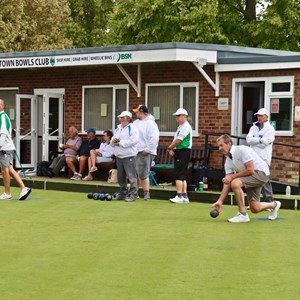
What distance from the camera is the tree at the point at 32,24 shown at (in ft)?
117

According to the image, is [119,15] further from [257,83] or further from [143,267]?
[143,267]

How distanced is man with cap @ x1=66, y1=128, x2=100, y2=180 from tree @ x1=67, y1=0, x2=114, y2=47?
24538mm

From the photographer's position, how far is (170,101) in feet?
61.1

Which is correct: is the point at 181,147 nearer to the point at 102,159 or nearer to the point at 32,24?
the point at 102,159

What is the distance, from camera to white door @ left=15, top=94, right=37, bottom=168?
21.0 metres

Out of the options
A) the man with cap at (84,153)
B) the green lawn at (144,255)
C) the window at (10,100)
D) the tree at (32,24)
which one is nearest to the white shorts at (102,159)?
the man with cap at (84,153)

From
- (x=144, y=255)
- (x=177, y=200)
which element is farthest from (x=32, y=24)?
(x=144, y=255)

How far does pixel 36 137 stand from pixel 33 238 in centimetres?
1139

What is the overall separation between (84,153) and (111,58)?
2.31 meters

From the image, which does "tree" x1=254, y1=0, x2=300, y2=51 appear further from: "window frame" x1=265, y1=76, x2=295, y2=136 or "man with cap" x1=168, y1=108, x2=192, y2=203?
"man with cap" x1=168, y1=108, x2=192, y2=203

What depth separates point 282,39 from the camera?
101 ft

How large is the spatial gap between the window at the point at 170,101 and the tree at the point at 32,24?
16.8 meters

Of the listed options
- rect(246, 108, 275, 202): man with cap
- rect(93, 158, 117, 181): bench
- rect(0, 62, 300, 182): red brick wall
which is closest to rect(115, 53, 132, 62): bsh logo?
rect(0, 62, 300, 182): red brick wall

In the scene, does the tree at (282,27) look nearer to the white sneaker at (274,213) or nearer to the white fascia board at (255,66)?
the white fascia board at (255,66)
